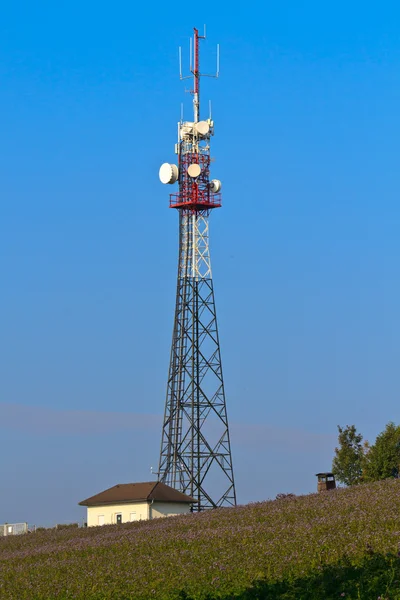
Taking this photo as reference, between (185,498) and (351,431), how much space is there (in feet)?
70.5

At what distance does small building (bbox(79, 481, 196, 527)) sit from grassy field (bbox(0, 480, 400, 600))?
907 centimetres

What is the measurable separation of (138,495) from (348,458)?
22.0m

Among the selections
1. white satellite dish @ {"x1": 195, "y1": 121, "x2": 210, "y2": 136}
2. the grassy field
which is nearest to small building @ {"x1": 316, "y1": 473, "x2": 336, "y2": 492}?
the grassy field

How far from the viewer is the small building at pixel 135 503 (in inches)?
2392

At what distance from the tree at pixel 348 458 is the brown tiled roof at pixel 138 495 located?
1897cm

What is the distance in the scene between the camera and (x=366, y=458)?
76812 millimetres

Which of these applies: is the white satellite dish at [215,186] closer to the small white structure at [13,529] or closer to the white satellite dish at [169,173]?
A: the white satellite dish at [169,173]

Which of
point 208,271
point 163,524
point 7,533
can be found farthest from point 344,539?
point 7,533

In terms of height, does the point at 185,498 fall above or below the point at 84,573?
above

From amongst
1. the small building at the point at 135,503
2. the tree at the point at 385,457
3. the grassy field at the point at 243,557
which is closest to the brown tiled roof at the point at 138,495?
the small building at the point at 135,503

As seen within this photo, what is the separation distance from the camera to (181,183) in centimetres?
6738

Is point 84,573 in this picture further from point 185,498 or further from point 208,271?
point 208,271

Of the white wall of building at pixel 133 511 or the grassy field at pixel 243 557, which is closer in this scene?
the grassy field at pixel 243 557

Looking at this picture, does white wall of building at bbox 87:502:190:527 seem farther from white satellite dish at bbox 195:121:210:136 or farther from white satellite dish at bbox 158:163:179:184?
white satellite dish at bbox 195:121:210:136
